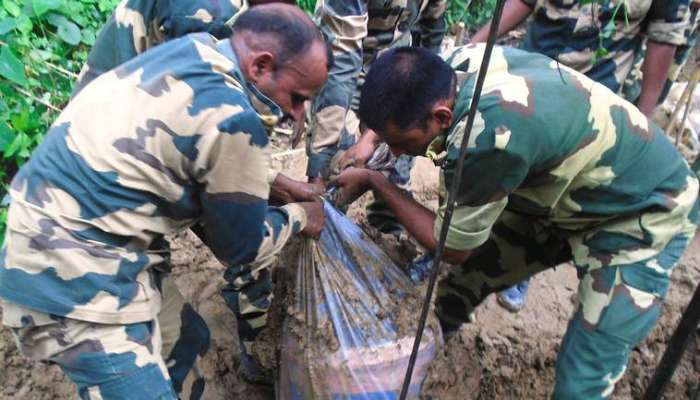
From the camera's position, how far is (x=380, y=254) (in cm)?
195

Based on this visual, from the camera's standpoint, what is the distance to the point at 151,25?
191cm

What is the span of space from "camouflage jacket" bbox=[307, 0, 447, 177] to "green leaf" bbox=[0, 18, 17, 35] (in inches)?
68.4

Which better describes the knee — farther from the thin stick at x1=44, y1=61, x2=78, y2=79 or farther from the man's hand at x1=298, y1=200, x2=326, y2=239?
the thin stick at x1=44, y1=61, x2=78, y2=79

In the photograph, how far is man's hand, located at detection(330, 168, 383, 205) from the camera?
1882 millimetres

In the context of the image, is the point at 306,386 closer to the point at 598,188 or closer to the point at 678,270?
the point at 598,188

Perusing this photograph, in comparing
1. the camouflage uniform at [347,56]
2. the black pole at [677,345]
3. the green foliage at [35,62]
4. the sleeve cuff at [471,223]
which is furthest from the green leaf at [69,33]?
the black pole at [677,345]

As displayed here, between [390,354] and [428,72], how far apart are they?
0.91m

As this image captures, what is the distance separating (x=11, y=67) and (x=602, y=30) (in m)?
2.79

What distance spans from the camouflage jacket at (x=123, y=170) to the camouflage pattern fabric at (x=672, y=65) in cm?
210

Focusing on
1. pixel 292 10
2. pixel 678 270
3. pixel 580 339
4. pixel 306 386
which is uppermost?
pixel 292 10

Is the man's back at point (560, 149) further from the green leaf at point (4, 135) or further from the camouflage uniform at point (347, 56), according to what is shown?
the green leaf at point (4, 135)

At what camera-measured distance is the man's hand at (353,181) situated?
1.88 metres

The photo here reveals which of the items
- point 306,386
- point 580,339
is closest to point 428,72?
point 580,339

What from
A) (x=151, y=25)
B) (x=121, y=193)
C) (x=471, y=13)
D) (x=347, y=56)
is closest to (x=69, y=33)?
(x=151, y=25)
